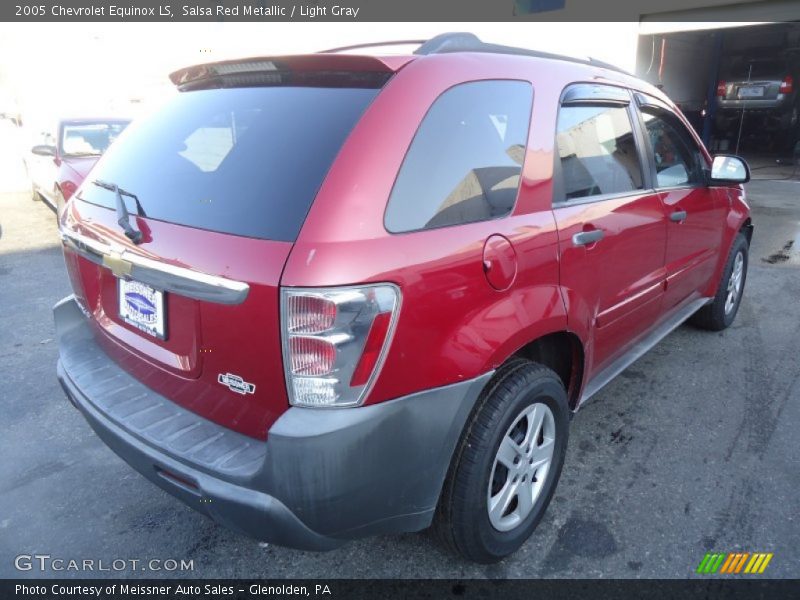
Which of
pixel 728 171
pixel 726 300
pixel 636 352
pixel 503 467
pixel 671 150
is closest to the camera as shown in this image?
pixel 503 467

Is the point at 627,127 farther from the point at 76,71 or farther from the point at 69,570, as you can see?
the point at 76,71

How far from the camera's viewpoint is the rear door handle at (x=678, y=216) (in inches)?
121

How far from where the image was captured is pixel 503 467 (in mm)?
2127

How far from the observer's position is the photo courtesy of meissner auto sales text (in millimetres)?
1597

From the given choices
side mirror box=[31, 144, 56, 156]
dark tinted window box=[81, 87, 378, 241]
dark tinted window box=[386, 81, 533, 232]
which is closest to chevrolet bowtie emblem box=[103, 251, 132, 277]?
dark tinted window box=[81, 87, 378, 241]

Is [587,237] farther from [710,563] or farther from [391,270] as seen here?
[710,563]

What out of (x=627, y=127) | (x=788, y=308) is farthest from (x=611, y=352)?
(x=788, y=308)

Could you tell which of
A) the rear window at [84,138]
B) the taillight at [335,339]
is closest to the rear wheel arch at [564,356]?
the taillight at [335,339]

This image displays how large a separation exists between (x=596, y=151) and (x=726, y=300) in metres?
2.44

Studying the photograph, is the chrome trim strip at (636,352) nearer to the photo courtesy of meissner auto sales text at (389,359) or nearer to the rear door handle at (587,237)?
the photo courtesy of meissner auto sales text at (389,359)

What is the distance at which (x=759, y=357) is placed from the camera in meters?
3.95

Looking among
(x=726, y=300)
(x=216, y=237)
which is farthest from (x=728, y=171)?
(x=216, y=237)

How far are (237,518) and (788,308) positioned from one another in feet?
16.6
